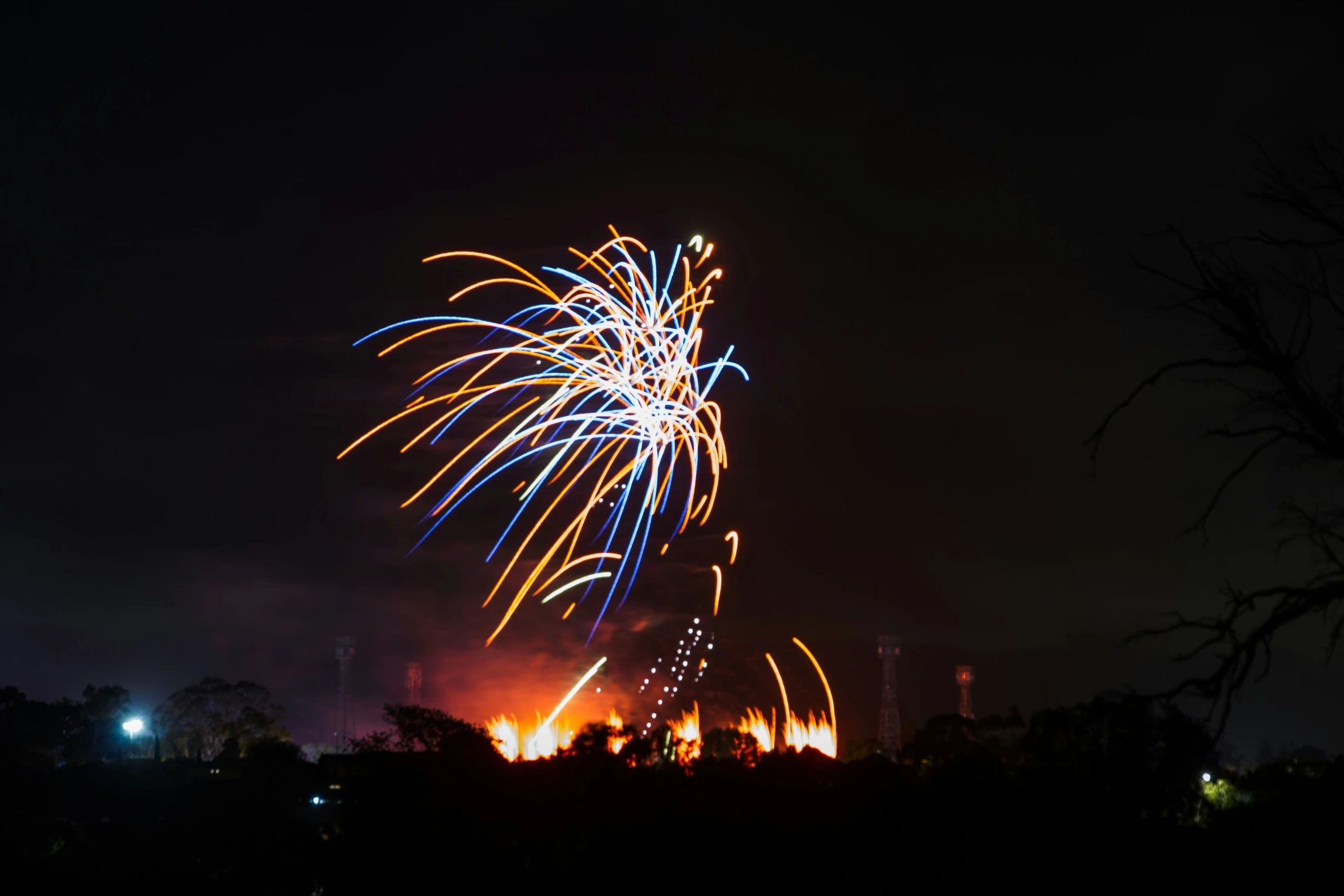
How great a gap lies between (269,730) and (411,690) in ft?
53.8

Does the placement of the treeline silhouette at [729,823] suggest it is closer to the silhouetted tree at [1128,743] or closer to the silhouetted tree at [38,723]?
the silhouetted tree at [1128,743]

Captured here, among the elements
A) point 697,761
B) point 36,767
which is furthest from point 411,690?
Result: point 697,761

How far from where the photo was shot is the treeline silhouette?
40.7ft

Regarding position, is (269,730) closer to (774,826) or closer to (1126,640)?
(774,826)

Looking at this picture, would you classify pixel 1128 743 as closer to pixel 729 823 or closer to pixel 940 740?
pixel 729 823

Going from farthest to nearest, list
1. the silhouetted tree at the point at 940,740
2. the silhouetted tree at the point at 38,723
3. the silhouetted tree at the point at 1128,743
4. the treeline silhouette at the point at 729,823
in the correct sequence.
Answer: the silhouetted tree at the point at 38,723 < the silhouetted tree at the point at 940,740 < the treeline silhouette at the point at 729,823 < the silhouetted tree at the point at 1128,743

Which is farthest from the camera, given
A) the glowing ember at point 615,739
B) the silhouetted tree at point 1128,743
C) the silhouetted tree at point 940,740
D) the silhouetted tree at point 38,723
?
the silhouetted tree at point 38,723

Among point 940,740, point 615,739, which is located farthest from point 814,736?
point 615,739

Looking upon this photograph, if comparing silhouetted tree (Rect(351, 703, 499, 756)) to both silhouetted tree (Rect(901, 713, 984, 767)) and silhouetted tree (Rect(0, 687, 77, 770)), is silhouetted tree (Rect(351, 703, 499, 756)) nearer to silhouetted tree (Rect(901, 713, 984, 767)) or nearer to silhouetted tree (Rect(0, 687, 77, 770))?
silhouetted tree (Rect(901, 713, 984, 767))

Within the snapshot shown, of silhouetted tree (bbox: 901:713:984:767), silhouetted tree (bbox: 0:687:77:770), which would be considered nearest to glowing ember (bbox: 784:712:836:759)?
silhouetted tree (bbox: 901:713:984:767)

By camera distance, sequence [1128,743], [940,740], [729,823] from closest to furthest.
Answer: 1. [1128,743]
2. [729,823]
3. [940,740]

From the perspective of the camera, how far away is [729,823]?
1698cm

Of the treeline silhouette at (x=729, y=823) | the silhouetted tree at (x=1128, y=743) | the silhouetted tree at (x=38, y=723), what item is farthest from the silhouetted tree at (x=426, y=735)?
the silhouetted tree at (x=38, y=723)

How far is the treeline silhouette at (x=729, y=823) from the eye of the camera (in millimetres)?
12391
